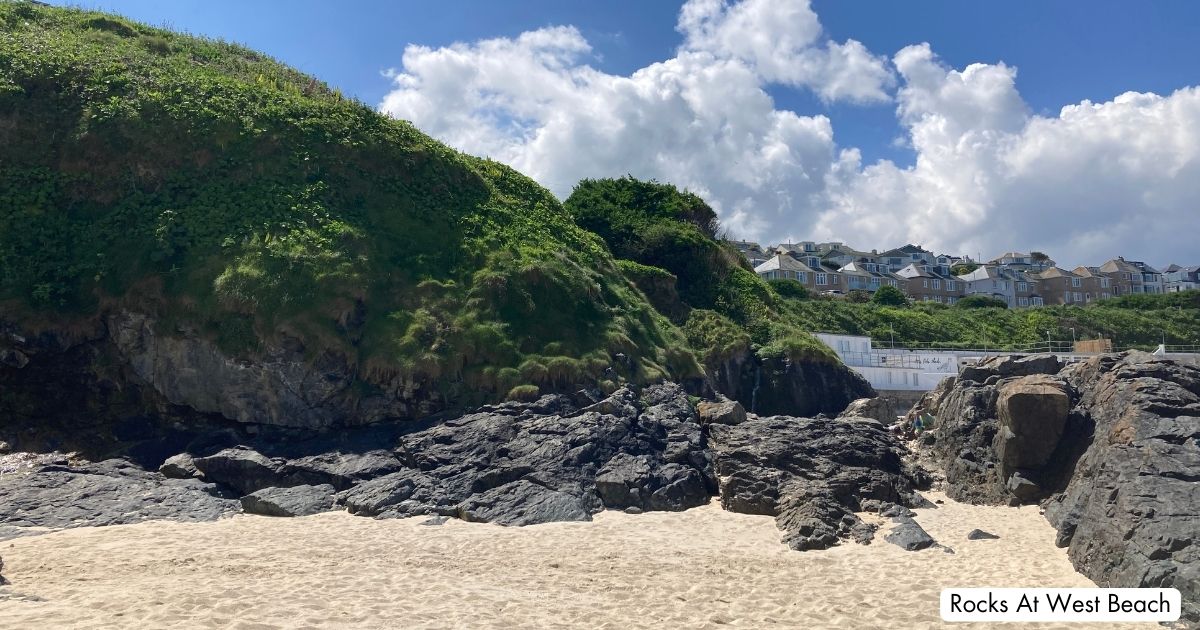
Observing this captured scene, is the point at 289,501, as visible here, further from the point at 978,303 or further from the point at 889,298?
the point at 978,303

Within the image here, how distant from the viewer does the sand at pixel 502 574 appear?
28.8 feet

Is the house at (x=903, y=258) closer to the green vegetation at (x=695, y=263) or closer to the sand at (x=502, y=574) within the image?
the green vegetation at (x=695, y=263)

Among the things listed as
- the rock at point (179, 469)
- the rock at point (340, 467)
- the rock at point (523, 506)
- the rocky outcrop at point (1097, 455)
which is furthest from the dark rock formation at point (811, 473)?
the rock at point (179, 469)

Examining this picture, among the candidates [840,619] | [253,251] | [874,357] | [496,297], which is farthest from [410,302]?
[874,357]

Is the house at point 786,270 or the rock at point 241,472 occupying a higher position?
the house at point 786,270

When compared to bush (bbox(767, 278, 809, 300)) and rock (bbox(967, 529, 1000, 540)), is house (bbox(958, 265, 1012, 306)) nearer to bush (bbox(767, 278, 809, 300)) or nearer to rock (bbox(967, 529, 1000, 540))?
bush (bbox(767, 278, 809, 300))

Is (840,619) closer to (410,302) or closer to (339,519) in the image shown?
(339,519)

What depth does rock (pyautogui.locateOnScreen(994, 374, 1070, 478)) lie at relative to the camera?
49.2 ft

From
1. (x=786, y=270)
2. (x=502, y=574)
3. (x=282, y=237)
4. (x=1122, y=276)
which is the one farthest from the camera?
(x=1122, y=276)

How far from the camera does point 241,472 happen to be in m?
15.5

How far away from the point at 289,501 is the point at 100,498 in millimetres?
3194

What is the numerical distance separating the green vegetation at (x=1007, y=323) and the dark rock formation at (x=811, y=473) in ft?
84.7

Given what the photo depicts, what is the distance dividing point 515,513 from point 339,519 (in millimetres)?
2909

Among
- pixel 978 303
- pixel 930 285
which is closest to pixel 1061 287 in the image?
pixel 930 285
